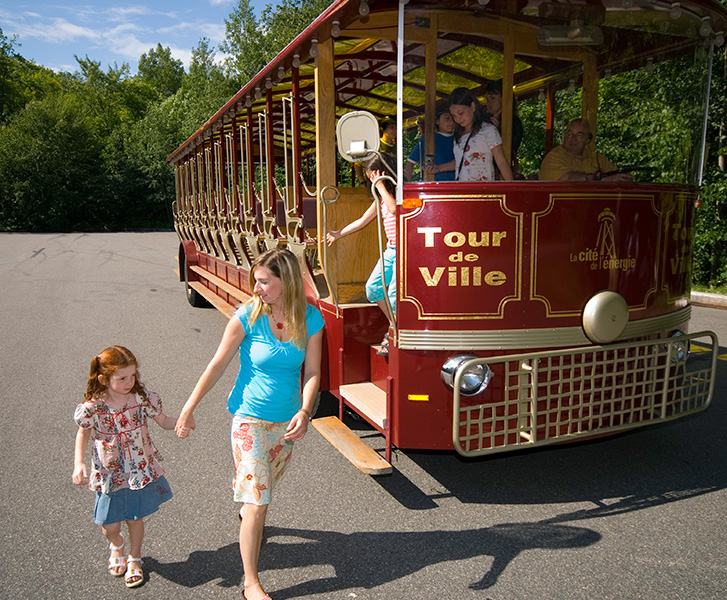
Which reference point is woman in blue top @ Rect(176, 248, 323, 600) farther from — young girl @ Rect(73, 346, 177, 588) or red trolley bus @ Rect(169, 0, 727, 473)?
red trolley bus @ Rect(169, 0, 727, 473)

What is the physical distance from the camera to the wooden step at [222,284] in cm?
729

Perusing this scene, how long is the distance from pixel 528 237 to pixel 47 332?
7.31m

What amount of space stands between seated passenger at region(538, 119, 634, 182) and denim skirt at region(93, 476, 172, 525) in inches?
108

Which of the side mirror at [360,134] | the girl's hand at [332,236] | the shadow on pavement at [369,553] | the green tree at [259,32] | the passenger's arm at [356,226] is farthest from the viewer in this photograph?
the green tree at [259,32]

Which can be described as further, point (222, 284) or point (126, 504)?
point (222, 284)

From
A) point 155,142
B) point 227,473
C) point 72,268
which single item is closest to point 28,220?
point 155,142

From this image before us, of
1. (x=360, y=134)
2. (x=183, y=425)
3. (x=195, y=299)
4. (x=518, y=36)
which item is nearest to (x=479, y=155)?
(x=360, y=134)

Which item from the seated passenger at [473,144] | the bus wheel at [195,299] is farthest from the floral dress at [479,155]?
the bus wheel at [195,299]

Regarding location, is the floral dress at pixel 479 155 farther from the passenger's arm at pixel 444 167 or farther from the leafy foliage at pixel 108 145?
the leafy foliage at pixel 108 145

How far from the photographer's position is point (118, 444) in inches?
111

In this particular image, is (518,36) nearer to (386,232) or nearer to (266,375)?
(386,232)

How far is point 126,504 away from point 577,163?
3069mm

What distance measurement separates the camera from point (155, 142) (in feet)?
141

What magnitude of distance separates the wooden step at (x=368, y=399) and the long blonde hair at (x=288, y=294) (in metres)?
1.04
